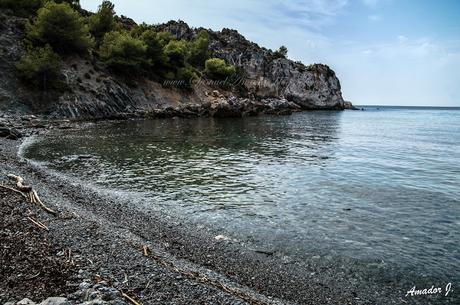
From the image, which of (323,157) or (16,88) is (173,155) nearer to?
(323,157)

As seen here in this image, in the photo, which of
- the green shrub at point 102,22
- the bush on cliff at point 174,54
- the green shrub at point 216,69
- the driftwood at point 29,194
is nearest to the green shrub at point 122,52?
the green shrub at point 102,22

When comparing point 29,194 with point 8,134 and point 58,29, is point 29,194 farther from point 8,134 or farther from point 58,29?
point 58,29

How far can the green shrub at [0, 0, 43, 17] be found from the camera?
6970cm

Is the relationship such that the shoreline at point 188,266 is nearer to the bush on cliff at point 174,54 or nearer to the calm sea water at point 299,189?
the calm sea water at point 299,189

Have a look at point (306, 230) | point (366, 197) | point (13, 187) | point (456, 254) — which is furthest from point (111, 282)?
point (366, 197)

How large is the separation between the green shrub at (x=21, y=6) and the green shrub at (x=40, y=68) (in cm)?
1940

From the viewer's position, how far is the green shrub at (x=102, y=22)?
86.3 metres

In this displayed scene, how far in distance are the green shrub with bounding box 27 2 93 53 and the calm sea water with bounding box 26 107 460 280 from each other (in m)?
36.2

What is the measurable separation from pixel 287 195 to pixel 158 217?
7340 millimetres

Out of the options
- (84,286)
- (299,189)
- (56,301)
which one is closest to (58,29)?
(299,189)

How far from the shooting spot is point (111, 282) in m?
8.02

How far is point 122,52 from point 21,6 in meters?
21.4

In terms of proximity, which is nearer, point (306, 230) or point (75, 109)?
point (306, 230)

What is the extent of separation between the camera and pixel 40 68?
5419 cm
